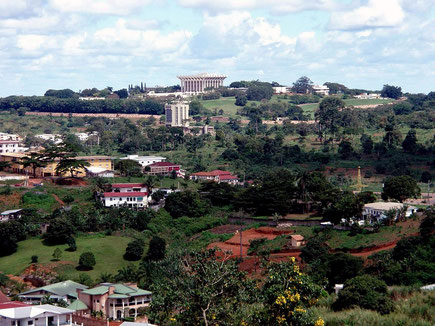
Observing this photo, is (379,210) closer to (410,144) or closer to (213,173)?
(213,173)

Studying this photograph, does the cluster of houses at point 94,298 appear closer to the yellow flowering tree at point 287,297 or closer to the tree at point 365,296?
the tree at point 365,296

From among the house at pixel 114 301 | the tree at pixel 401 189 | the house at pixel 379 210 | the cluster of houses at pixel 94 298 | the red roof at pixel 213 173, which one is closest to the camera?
the cluster of houses at pixel 94 298

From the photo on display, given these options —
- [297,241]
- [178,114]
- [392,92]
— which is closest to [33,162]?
[297,241]

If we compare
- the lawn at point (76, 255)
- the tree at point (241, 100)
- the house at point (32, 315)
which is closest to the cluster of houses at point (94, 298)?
the house at point (32, 315)

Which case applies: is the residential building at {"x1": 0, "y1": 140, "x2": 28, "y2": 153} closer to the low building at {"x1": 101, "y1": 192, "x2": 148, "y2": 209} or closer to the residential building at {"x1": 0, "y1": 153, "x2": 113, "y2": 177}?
the residential building at {"x1": 0, "y1": 153, "x2": 113, "y2": 177}

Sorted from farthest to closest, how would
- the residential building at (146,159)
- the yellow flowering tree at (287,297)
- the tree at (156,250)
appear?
the residential building at (146,159)
the tree at (156,250)
the yellow flowering tree at (287,297)
